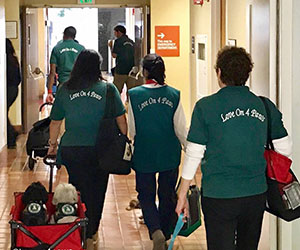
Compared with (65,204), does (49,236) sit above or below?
below

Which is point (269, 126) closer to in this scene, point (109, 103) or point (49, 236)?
point (49, 236)

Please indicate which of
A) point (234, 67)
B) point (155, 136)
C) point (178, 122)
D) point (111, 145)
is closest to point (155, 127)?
point (155, 136)

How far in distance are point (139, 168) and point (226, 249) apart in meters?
1.59

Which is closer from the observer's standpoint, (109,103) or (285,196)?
(285,196)

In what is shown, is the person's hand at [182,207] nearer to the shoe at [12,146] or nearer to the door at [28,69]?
the shoe at [12,146]

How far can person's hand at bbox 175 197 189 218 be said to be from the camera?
3609mm

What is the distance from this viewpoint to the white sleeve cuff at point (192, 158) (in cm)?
351

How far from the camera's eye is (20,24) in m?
A: 11.3

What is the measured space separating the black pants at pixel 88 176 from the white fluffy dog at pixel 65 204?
68cm

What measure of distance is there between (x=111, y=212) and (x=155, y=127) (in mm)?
1831

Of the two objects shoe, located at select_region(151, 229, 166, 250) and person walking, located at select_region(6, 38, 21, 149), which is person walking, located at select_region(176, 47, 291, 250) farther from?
person walking, located at select_region(6, 38, 21, 149)

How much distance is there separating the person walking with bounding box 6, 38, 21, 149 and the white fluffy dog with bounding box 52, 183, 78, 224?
612cm

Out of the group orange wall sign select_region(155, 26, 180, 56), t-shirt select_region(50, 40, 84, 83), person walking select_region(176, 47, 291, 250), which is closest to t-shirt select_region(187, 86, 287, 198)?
person walking select_region(176, 47, 291, 250)

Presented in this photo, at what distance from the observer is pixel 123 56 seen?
1271 centimetres
